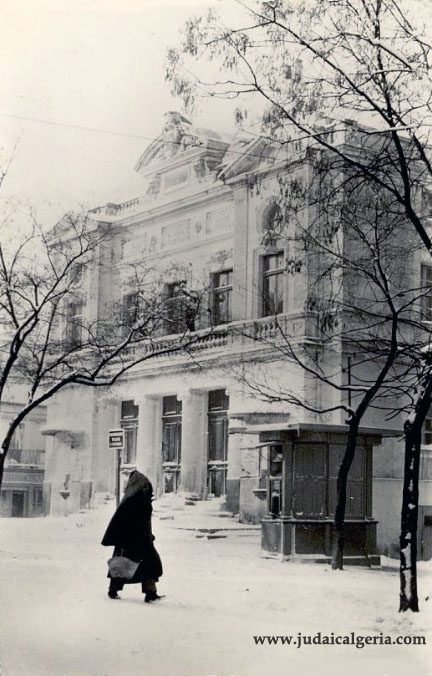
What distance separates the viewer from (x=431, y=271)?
36.5ft

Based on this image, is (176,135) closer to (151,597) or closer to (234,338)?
(234,338)

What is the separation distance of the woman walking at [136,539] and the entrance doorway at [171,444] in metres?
1.99

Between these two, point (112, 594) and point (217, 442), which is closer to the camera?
point (112, 594)

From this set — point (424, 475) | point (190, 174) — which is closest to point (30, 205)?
point (190, 174)

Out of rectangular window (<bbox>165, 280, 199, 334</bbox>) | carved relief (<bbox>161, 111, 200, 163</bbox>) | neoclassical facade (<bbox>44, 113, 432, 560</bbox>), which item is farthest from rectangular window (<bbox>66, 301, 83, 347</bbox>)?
carved relief (<bbox>161, 111, 200, 163</bbox>)

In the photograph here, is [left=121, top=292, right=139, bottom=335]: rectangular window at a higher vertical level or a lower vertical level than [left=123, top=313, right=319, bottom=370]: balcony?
higher

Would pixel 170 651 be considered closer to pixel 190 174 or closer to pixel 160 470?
pixel 160 470

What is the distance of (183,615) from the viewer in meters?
9.15

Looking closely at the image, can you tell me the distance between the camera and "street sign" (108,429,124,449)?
11.8 meters

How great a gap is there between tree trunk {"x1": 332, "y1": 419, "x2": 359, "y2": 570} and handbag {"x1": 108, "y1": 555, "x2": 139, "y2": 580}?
3.30 meters

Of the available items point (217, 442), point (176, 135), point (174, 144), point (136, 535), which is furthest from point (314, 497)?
point (176, 135)

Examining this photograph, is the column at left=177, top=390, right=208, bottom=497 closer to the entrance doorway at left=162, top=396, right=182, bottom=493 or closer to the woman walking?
the entrance doorway at left=162, top=396, right=182, bottom=493

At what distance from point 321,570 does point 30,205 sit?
17.0ft

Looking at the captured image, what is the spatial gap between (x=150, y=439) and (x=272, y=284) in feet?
7.47
